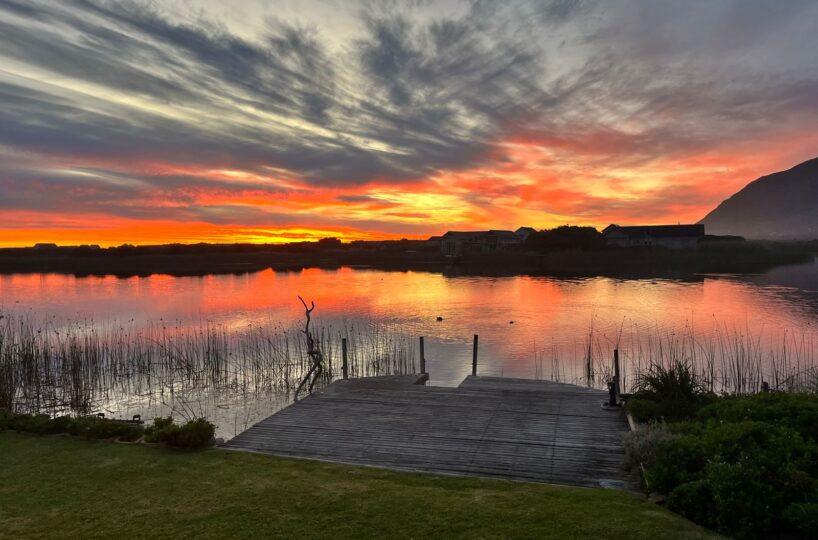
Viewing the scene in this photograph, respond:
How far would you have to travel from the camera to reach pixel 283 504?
664 cm

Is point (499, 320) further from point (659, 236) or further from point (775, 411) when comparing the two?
point (659, 236)

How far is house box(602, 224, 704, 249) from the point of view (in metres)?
108

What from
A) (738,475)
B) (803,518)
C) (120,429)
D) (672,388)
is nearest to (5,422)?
(120,429)

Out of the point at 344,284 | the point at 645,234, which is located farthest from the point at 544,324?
the point at 645,234

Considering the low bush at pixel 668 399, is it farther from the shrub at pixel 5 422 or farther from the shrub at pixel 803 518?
the shrub at pixel 5 422

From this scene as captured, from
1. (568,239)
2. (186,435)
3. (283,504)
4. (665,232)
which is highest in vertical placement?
(665,232)

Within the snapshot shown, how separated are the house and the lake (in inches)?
1840

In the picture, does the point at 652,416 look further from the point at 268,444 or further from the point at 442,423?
the point at 268,444

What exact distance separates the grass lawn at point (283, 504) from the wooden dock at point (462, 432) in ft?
2.47

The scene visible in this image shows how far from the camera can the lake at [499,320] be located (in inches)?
754

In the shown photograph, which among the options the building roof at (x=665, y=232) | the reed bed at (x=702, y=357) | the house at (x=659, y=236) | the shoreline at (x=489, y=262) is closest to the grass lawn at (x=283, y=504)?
the reed bed at (x=702, y=357)

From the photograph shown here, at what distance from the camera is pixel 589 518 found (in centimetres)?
613

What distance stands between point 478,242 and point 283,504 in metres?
140

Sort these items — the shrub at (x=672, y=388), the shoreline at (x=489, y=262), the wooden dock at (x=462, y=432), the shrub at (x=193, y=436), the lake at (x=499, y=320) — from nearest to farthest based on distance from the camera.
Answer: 1. the wooden dock at (x=462, y=432)
2. the shrub at (x=193, y=436)
3. the shrub at (x=672, y=388)
4. the lake at (x=499, y=320)
5. the shoreline at (x=489, y=262)
